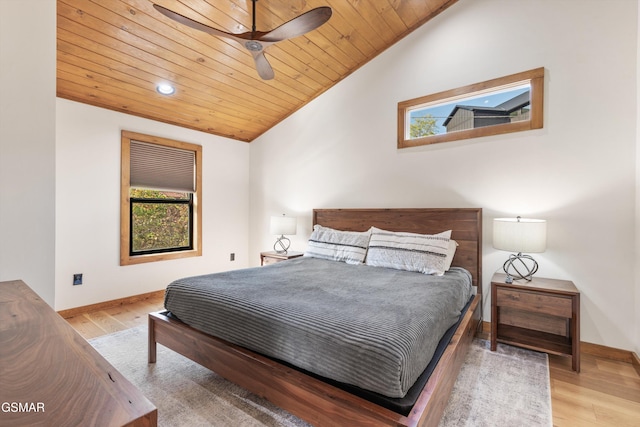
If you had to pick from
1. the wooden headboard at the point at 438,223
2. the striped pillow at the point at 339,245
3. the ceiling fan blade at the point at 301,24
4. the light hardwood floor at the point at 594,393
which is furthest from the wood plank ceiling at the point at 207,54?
the light hardwood floor at the point at 594,393

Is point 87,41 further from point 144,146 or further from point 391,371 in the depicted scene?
point 391,371

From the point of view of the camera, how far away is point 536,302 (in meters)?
2.35

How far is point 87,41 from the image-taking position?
262cm

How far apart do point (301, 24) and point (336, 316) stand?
1.87 m

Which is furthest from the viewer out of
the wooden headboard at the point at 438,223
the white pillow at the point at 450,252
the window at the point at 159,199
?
the window at the point at 159,199

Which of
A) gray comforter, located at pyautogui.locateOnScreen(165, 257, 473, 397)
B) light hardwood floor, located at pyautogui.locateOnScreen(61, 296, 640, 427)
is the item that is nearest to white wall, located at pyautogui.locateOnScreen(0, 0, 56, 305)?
gray comforter, located at pyautogui.locateOnScreen(165, 257, 473, 397)

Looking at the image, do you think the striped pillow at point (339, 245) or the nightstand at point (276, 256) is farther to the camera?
the nightstand at point (276, 256)

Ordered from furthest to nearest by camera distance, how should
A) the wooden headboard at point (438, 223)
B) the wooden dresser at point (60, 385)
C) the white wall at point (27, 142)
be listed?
the wooden headboard at point (438, 223) → the white wall at point (27, 142) → the wooden dresser at point (60, 385)

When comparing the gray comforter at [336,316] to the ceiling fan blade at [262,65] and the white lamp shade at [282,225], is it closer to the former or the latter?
the white lamp shade at [282,225]

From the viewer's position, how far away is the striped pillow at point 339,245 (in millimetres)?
3290

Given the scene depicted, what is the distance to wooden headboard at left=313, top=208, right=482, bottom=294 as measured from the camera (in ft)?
9.80

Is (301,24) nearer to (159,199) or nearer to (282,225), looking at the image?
(282,225)

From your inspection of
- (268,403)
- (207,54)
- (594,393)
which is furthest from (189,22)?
(594,393)

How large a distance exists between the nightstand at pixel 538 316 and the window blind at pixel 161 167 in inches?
158
